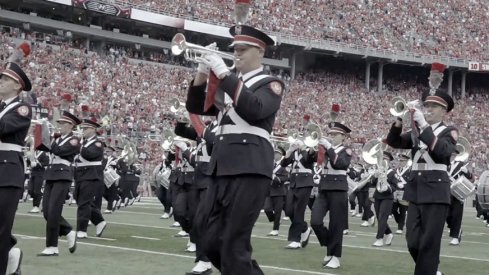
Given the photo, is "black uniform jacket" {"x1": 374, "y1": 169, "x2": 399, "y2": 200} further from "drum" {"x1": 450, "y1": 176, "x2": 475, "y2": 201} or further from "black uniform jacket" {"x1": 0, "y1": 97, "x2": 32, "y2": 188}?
"black uniform jacket" {"x1": 0, "y1": 97, "x2": 32, "y2": 188}

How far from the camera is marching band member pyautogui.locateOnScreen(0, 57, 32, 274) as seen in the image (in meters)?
7.05

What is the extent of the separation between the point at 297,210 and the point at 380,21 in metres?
42.6

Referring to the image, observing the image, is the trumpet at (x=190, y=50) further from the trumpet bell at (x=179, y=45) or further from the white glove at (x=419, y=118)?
the white glove at (x=419, y=118)

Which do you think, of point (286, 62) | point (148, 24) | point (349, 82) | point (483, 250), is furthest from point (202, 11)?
point (483, 250)

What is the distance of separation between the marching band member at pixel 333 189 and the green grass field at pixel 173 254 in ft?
1.57

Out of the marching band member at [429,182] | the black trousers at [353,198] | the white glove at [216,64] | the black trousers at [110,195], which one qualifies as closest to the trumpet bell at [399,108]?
the marching band member at [429,182]

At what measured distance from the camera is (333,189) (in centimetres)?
1105

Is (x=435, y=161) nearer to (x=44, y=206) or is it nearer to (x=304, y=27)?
(x=44, y=206)

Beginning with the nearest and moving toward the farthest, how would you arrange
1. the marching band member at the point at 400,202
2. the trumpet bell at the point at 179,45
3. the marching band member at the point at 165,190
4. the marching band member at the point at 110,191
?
1. the trumpet bell at the point at 179,45
2. the marching band member at the point at 400,202
3. the marching band member at the point at 165,190
4. the marching band member at the point at 110,191

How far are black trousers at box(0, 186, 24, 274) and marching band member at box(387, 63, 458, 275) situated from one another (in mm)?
3642

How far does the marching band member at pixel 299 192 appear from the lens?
42.1 feet

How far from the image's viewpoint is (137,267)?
9.37m

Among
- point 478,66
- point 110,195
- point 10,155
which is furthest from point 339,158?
point 478,66

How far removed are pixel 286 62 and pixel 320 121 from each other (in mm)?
9106
